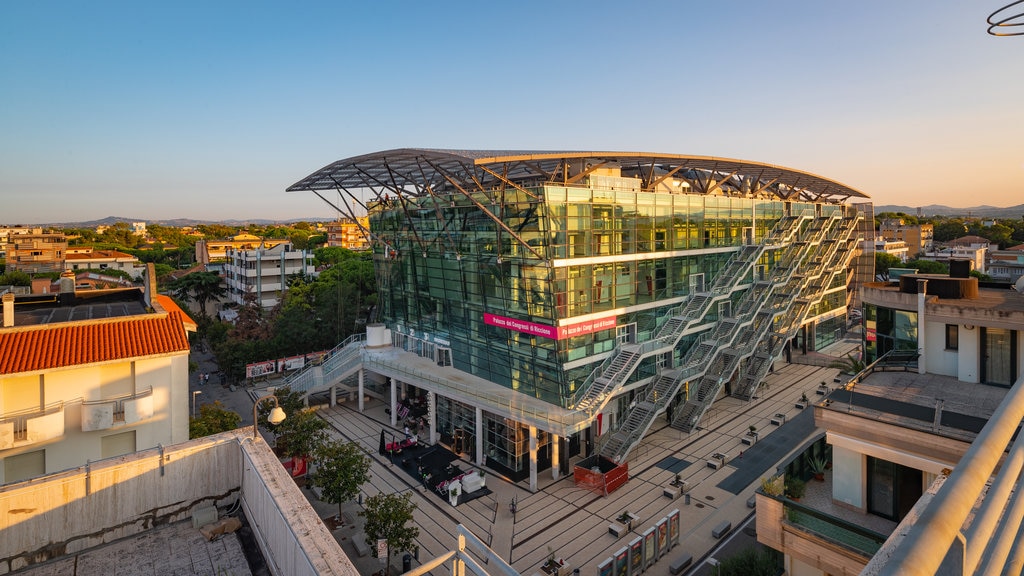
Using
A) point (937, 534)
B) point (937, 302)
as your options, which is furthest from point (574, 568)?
point (937, 534)

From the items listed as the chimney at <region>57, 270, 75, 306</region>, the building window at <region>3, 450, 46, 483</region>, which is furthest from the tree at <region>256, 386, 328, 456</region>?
the chimney at <region>57, 270, 75, 306</region>

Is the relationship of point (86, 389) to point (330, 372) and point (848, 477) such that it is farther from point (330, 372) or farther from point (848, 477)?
point (848, 477)

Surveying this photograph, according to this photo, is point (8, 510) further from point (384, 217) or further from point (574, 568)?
point (384, 217)

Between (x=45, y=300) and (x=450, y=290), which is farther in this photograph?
(x=450, y=290)

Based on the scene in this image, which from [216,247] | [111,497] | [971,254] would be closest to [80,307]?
[111,497]

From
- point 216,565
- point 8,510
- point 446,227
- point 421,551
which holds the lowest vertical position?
point 421,551

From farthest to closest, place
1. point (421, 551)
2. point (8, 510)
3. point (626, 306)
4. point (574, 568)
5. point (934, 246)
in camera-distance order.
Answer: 1. point (934, 246)
2. point (626, 306)
3. point (421, 551)
4. point (574, 568)
5. point (8, 510)
